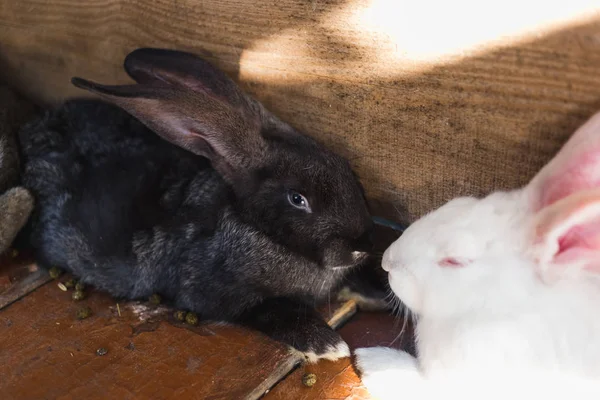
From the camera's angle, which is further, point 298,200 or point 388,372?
point 298,200

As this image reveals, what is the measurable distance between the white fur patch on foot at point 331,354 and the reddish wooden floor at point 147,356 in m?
0.02

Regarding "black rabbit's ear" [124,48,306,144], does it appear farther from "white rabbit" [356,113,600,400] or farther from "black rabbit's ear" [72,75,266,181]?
"white rabbit" [356,113,600,400]

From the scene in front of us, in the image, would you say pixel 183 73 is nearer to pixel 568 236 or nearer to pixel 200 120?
pixel 200 120

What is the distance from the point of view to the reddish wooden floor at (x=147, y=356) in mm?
1754

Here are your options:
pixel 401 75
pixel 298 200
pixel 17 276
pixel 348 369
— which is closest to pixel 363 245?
pixel 298 200

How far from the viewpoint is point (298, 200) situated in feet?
6.27

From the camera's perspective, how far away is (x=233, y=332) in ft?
6.47

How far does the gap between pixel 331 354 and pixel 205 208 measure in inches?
24.6

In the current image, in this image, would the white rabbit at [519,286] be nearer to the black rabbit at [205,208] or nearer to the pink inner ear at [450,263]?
the pink inner ear at [450,263]

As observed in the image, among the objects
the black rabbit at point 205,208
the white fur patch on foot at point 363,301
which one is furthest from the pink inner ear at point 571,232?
the white fur patch on foot at point 363,301

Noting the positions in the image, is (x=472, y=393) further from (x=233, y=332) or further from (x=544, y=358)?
(x=233, y=332)

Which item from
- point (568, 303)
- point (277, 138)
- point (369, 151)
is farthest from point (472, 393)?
point (277, 138)

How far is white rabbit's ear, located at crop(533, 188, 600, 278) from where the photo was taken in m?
1.26

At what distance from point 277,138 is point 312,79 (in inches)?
8.2
